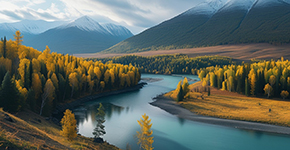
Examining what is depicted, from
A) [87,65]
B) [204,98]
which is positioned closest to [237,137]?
[204,98]

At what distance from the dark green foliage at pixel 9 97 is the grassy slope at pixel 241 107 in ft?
171

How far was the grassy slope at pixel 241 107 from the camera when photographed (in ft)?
199

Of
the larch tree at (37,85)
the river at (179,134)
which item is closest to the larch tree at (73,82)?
the river at (179,134)

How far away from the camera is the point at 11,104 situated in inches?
1732

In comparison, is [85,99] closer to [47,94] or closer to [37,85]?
[37,85]

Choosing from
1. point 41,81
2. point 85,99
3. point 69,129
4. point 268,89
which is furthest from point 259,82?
point 41,81

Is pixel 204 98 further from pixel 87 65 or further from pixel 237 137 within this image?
pixel 87 65

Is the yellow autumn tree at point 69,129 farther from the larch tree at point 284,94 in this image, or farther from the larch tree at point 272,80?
the larch tree at point 272,80

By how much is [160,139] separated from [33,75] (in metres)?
44.8

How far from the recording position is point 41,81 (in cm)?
6500

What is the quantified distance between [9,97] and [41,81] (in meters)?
21.7

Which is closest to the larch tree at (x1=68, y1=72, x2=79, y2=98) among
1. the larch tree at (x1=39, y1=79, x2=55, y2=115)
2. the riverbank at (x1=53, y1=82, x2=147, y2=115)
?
the riverbank at (x1=53, y1=82, x2=147, y2=115)

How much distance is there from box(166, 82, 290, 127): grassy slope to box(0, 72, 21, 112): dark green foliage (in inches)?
2057

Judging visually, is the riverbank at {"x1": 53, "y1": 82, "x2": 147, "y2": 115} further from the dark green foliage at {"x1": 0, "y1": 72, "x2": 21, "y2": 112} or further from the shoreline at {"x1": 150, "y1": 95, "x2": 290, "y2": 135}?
the shoreline at {"x1": 150, "y1": 95, "x2": 290, "y2": 135}
